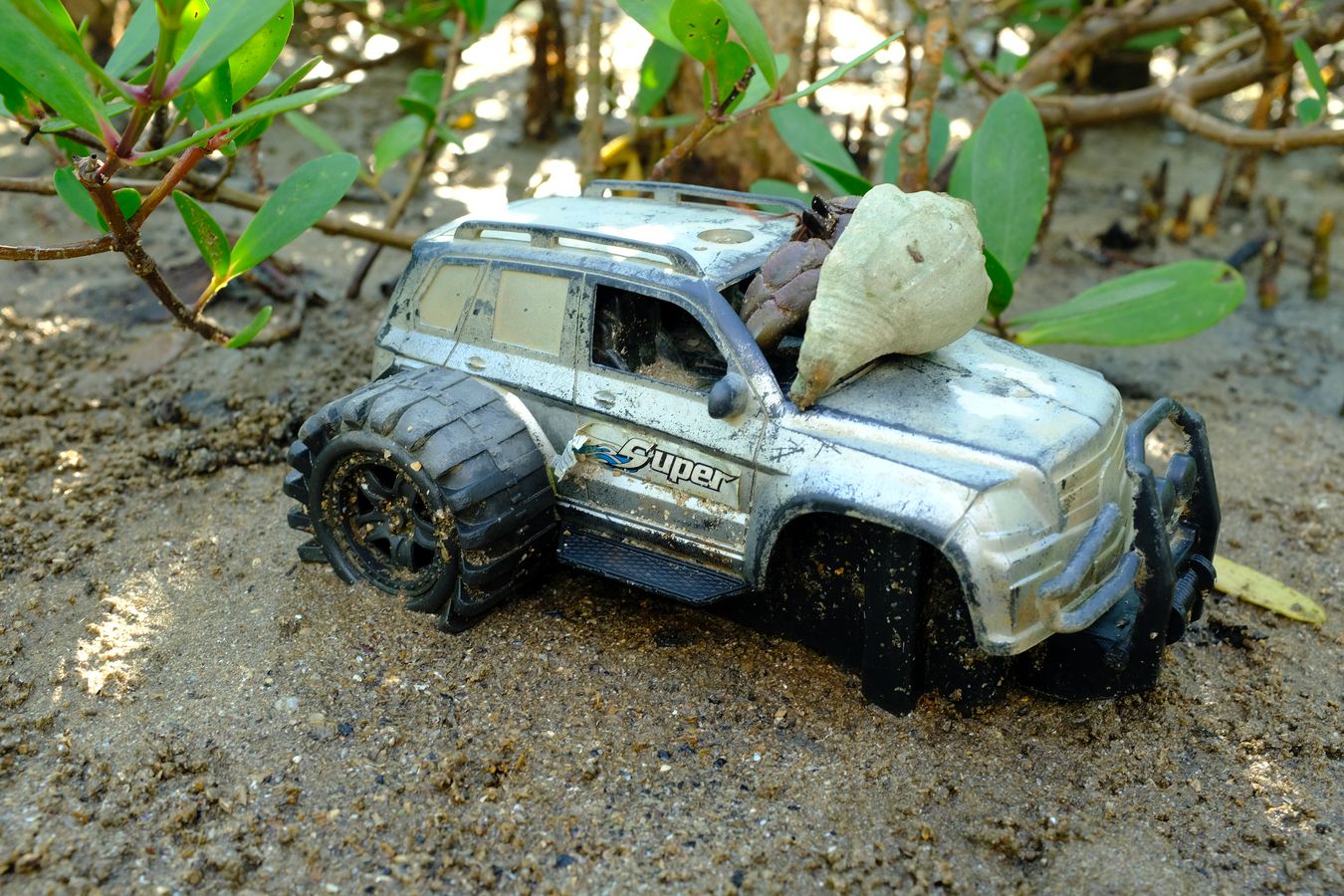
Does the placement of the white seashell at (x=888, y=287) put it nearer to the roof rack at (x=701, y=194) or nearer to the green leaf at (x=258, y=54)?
the roof rack at (x=701, y=194)

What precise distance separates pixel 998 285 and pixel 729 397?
155cm

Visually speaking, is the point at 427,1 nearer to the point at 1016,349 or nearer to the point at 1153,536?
the point at 1016,349

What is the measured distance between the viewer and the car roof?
A: 3.27m

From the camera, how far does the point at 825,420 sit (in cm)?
297

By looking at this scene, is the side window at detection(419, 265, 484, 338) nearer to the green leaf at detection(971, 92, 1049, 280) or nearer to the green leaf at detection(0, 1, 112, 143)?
the green leaf at detection(0, 1, 112, 143)

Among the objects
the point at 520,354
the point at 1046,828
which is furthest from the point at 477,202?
the point at 1046,828

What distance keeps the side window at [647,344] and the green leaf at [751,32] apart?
2.78ft

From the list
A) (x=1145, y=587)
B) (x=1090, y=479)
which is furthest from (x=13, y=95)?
(x=1145, y=587)

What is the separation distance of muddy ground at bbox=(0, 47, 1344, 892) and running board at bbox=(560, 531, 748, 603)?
29cm

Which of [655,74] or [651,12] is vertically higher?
[651,12]

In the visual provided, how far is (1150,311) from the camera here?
13.6 ft

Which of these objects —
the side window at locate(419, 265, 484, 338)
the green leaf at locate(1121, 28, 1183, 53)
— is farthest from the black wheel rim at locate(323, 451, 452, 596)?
the green leaf at locate(1121, 28, 1183, 53)

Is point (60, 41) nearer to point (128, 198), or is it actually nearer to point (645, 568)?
point (128, 198)

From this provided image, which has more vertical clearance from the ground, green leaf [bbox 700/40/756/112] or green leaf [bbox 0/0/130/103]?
green leaf [bbox 0/0/130/103]
